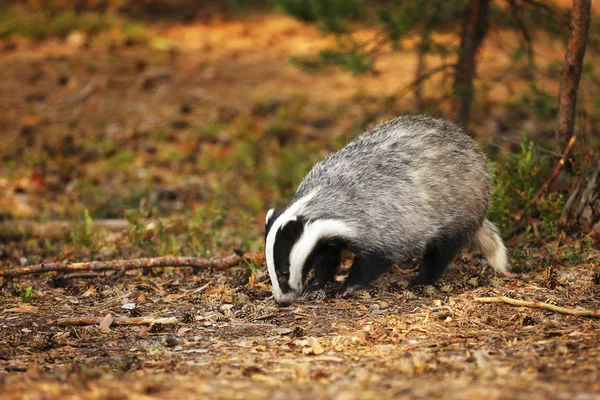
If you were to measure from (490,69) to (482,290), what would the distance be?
26.2 feet

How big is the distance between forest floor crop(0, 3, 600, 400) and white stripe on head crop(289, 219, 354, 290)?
0.23 meters

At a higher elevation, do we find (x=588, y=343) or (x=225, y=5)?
(x=225, y=5)

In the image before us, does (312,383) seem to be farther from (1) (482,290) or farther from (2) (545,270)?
(2) (545,270)

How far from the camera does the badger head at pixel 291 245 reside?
4871 millimetres

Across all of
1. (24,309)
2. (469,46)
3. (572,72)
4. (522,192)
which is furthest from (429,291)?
(469,46)

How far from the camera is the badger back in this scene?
5281mm

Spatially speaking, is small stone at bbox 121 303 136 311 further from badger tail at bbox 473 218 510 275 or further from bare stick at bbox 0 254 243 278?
badger tail at bbox 473 218 510 275

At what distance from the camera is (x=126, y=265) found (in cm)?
564

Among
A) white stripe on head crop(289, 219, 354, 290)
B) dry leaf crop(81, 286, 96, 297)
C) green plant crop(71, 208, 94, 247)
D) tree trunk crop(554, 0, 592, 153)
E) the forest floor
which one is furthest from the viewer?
green plant crop(71, 208, 94, 247)

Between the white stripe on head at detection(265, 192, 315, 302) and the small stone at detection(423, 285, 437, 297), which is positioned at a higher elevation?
the white stripe on head at detection(265, 192, 315, 302)

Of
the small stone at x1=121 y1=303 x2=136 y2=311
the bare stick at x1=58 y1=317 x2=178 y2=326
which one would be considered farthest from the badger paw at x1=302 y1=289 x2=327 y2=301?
the small stone at x1=121 y1=303 x2=136 y2=311

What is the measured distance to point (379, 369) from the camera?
3.70 meters

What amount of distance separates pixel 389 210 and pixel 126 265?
2.09 m

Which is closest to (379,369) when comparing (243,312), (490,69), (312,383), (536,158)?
(312,383)
